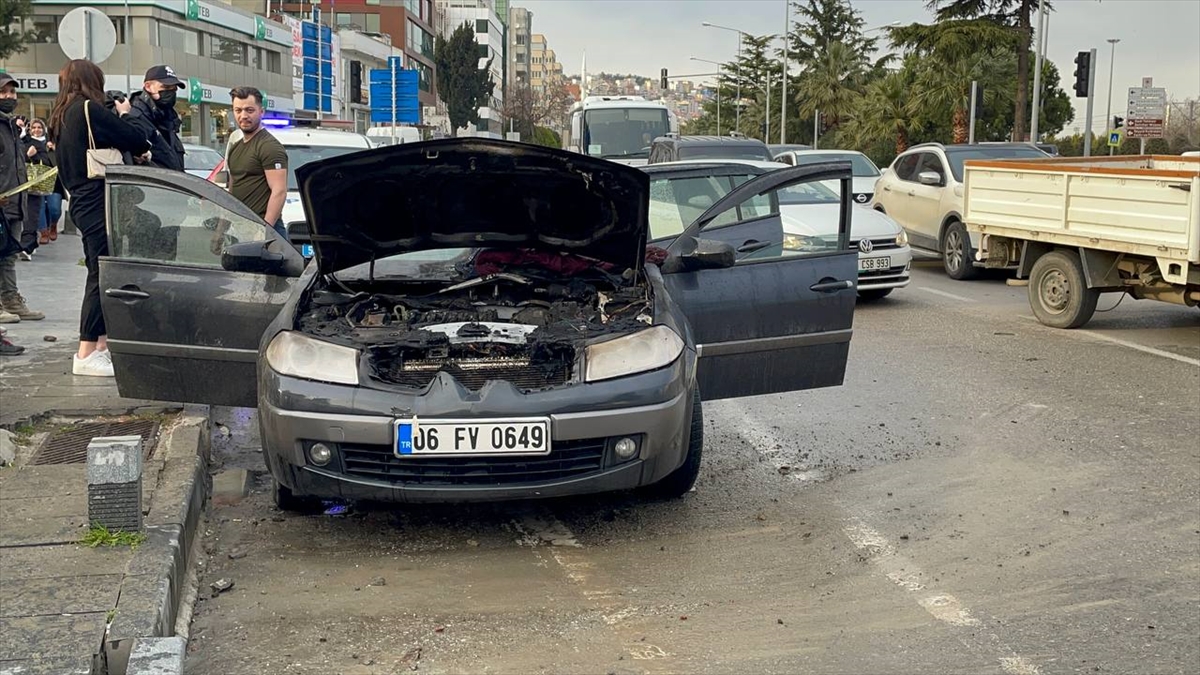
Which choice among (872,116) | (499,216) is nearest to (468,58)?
(872,116)

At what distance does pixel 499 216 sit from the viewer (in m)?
5.88

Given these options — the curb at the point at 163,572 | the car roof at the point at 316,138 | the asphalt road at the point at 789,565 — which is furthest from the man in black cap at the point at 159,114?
the car roof at the point at 316,138

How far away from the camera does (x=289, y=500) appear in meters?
5.57

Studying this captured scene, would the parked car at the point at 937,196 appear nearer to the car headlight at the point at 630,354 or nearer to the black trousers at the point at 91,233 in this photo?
the black trousers at the point at 91,233

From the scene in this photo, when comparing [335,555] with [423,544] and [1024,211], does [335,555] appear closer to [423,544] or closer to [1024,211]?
[423,544]

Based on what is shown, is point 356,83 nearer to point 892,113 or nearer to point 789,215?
point 892,113

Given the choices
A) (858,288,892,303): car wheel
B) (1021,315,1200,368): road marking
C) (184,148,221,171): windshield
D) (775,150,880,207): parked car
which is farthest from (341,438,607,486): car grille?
(184,148,221,171): windshield

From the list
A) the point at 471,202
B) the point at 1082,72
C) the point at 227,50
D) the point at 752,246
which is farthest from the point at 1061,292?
the point at 227,50

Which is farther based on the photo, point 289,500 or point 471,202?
point 471,202

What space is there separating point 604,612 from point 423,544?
43.2 inches

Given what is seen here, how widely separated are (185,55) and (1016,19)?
38.5 meters

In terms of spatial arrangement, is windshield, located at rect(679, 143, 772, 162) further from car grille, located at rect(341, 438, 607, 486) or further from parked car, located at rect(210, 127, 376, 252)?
car grille, located at rect(341, 438, 607, 486)

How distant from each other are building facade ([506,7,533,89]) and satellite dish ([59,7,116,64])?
172797 millimetres

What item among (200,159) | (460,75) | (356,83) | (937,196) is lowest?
(937,196)
